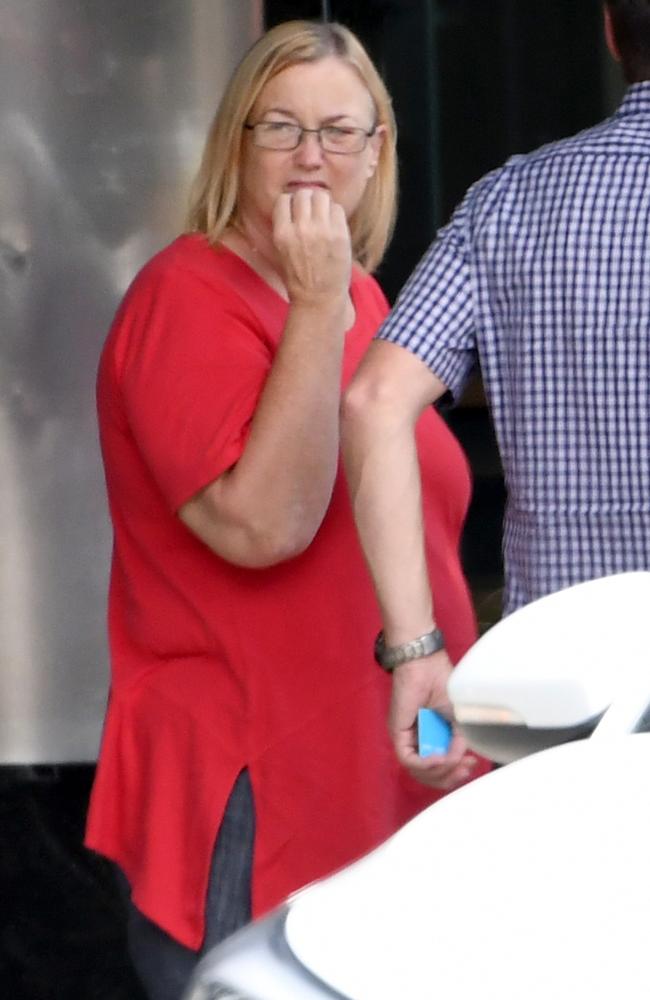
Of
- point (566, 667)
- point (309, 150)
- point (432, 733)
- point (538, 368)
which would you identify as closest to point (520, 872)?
point (566, 667)

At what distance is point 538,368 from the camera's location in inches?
89.8

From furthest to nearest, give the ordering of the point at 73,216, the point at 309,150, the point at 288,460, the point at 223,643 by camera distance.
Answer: the point at 73,216
the point at 309,150
the point at 223,643
the point at 288,460

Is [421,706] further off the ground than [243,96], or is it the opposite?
[243,96]

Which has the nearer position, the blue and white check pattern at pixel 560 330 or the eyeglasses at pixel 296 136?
the blue and white check pattern at pixel 560 330

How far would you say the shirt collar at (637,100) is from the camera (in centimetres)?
228

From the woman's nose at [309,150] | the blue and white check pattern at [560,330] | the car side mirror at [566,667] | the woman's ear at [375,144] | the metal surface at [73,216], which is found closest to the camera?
the car side mirror at [566,667]

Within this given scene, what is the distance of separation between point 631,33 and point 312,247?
0.49 m

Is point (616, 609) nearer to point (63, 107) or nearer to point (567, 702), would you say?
point (567, 702)

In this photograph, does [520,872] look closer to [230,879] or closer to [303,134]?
[230,879]

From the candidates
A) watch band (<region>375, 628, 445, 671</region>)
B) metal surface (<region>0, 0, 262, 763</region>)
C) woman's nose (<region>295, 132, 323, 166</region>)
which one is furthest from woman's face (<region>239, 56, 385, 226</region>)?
metal surface (<region>0, 0, 262, 763</region>)

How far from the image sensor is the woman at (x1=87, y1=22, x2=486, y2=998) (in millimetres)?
2457

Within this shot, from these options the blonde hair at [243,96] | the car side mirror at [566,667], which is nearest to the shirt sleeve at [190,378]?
the blonde hair at [243,96]

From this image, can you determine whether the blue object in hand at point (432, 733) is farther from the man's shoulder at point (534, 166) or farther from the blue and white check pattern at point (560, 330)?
the man's shoulder at point (534, 166)

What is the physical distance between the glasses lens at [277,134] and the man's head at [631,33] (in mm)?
507
